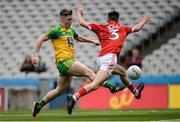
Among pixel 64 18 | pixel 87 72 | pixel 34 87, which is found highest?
pixel 64 18

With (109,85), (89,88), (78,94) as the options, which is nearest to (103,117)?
(109,85)

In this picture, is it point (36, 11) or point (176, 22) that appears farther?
point (36, 11)

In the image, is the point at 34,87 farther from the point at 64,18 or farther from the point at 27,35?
the point at 64,18

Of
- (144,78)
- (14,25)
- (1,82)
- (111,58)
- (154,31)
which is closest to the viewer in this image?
(111,58)

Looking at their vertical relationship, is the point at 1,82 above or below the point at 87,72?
below

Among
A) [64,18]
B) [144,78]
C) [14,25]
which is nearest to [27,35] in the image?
[14,25]

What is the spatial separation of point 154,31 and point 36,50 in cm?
1266

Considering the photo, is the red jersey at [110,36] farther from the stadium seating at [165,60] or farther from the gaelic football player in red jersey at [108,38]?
the stadium seating at [165,60]

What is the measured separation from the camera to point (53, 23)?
2733 centimetres

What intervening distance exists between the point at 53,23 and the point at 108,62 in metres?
14.0

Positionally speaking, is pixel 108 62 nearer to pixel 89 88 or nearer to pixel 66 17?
pixel 89 88

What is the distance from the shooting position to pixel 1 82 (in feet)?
74.7

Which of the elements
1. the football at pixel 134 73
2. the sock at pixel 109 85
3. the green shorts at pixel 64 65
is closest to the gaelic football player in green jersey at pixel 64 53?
the green shorts at pixel 64 65

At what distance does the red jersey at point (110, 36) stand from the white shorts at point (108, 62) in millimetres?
99
